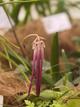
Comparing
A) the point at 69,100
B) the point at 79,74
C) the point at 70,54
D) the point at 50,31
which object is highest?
the point at 50,31

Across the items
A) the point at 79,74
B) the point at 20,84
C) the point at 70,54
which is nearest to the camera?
the point at 20,84

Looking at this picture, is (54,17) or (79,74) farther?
(54,17)

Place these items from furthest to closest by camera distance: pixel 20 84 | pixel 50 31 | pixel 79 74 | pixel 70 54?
pixel 50 31
pixel 70 54
pixel 79 74
pixel 20 84

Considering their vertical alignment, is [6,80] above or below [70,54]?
below

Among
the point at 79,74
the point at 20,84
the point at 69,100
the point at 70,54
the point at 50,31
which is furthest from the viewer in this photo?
the point at 50,31

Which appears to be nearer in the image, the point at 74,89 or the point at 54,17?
the point at 74,89

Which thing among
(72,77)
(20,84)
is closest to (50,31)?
(72,77)

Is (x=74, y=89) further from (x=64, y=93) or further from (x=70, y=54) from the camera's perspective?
(x=70, y=54)

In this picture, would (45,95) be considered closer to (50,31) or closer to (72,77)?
(72,77)

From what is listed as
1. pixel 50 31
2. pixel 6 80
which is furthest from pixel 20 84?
pixel 50 31
